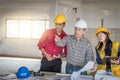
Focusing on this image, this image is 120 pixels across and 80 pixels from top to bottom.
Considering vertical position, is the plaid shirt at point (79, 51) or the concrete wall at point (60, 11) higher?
the concrete wall at point (60, 11)

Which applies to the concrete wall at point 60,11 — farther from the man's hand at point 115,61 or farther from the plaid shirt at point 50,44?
the man's hand at point 115,61

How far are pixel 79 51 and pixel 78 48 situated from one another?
5 cm

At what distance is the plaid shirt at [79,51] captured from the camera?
12.9 ft

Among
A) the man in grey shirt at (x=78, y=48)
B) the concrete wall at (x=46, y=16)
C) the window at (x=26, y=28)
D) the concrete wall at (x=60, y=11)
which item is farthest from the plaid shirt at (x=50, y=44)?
the window at (x=26, y=28)

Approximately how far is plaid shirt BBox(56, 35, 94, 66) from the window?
936 centimetres

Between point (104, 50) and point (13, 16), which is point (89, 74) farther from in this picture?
point (13, 16)

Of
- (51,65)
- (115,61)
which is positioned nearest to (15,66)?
(51,65)

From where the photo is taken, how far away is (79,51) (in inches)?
155

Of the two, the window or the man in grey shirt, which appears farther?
the window

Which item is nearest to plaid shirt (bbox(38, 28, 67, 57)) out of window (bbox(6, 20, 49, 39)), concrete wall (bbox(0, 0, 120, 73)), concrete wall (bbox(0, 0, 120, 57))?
concrete wall (bbox(0, 0, 120, 73))

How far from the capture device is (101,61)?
368 cm

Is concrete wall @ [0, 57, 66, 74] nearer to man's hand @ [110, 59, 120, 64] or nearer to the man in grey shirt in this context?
the man in grey shirt

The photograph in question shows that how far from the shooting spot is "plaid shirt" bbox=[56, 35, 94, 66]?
394 cm

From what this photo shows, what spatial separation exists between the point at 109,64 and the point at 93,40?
8.25m
